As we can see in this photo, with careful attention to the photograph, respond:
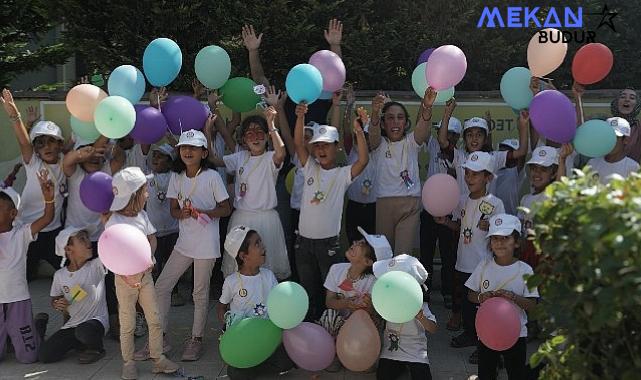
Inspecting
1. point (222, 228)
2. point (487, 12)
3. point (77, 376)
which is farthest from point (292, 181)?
point (487, 12)

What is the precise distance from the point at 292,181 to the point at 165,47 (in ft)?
4.76

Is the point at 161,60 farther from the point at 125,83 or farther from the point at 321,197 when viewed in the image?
the point at 321,197

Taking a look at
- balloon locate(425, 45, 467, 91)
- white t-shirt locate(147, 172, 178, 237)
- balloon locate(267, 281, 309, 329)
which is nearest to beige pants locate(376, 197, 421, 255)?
balloon locate(425, 45, 467, 91)

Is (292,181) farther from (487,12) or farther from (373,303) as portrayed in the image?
(487,12)

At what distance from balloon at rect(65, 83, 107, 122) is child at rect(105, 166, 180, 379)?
0.80 metres

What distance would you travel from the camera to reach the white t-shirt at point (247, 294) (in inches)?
200

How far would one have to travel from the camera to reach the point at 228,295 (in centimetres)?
513

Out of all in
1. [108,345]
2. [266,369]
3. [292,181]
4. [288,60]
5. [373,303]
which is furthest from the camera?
[288,60]

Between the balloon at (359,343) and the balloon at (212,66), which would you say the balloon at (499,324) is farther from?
the balloon at (212,66)

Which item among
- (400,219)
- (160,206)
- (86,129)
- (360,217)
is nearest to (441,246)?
(400,219)

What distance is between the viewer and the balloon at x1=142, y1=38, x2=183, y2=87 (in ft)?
19.1

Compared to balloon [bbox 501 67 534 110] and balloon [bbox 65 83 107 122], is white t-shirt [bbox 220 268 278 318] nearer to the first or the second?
balloon [bbox 65 83 107 122]

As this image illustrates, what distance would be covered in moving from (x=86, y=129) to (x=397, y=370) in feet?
9.27

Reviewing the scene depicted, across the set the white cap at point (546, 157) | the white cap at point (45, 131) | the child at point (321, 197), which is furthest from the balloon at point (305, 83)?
the white cap at point (45, 131)
